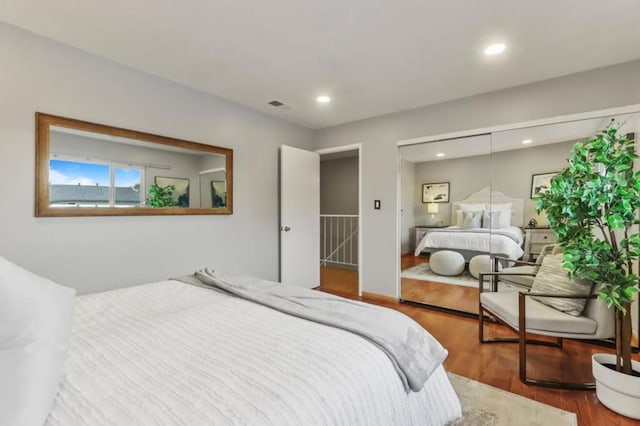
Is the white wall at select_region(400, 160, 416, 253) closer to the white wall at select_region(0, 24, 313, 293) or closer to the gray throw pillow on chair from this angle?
the gray throw pillow on chair

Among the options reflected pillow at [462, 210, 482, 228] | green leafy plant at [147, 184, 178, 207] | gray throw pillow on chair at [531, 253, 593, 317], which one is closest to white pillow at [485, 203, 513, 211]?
reflected pillow at [462, 210, 482, 228]

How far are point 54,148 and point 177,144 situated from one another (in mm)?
919

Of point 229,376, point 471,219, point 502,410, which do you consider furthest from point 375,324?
point 471,219

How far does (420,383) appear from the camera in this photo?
45.3 inches

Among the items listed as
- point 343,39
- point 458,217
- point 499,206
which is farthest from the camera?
point 458,217

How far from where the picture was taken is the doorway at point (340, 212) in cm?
603

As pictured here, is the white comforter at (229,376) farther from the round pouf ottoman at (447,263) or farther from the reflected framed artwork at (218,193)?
the round pouf ottoman at (447,263)

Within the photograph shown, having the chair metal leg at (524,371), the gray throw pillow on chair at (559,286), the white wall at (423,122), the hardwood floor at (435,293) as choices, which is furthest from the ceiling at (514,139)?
the chair metal leg at (524,371)

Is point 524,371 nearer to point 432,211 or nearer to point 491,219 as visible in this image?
point 491,219

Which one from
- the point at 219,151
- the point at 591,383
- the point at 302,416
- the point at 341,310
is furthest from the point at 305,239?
the point at 302,416

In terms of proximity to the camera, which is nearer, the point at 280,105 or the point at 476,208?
the point at 476,208

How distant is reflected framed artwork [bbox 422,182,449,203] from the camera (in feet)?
11.7

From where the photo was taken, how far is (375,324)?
1315mm

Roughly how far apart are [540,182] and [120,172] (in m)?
3.87
